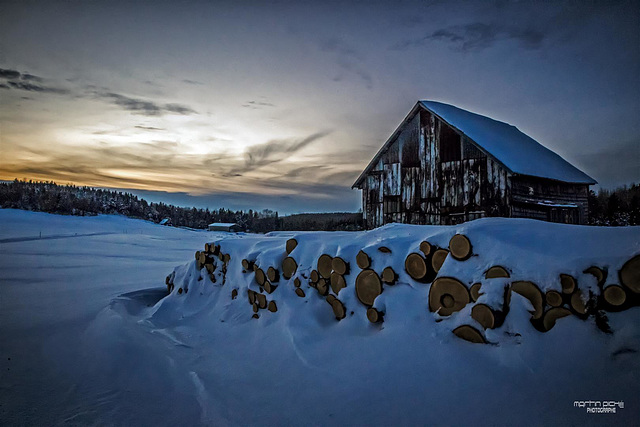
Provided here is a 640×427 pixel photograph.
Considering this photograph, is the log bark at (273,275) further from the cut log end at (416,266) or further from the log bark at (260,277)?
the cut log end at (416,266)

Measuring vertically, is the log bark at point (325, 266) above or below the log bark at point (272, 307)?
above

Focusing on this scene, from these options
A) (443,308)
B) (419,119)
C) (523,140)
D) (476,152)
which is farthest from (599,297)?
(523,140)

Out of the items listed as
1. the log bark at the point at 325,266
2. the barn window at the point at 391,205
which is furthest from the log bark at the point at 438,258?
the barn window at the point at 391,205

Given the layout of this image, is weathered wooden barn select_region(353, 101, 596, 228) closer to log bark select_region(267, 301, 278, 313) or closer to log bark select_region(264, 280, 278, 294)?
log bark select_region(264, 280, 278, 294)

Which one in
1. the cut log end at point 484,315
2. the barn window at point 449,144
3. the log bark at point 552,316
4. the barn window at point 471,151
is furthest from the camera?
the barn window at point 449,144

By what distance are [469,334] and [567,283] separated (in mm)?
895

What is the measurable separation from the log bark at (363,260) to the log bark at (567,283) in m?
1.91

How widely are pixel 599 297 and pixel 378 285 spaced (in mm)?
1972

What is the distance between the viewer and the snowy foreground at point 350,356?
7.54 feet

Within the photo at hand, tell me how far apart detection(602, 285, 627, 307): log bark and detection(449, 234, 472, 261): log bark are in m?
1.02

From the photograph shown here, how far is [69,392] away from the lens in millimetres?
3102

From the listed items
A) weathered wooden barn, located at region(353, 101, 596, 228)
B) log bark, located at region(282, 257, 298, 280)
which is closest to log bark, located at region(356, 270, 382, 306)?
log bark, located at region(282, 257, 298, 280)

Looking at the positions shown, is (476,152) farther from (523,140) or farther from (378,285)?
(378,285)

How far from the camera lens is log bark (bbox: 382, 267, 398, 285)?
3.63 metres
